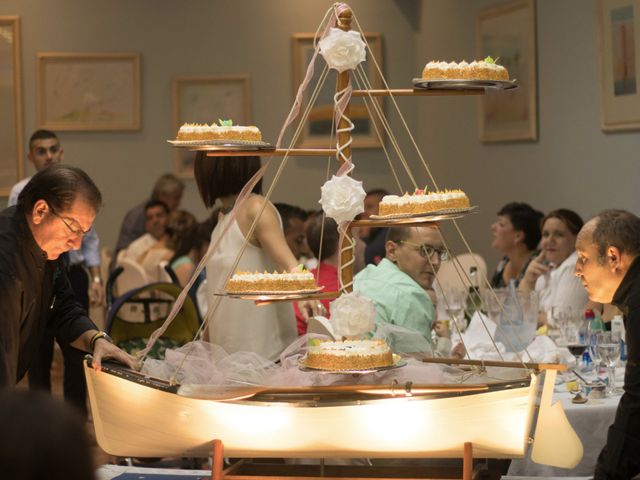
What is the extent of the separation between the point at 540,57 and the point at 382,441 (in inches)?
209

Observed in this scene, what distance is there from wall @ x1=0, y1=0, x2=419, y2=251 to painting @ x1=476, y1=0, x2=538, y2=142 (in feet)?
4.98

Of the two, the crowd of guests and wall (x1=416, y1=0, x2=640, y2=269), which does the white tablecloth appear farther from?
wall (x1=416, y1=0, x2=640, y2=269)

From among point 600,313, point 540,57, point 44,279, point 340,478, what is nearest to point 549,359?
point 600,313

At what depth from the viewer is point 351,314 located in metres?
2.26

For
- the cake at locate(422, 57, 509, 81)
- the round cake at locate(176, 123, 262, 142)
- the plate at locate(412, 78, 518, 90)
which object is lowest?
the round cake at locate(176, 123, 262, 142)

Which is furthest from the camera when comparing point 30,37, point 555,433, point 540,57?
point 30,37

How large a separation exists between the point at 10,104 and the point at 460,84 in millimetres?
7201

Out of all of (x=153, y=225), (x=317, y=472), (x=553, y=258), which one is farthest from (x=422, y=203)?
(x=153, y=225)

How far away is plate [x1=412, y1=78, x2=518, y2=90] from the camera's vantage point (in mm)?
2373

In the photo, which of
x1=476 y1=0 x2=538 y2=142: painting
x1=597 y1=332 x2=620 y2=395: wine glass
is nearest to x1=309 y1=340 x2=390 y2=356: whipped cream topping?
x1=597 y1=332 x2=620 y2=395: wine glass

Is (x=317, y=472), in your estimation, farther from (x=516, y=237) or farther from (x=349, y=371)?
(x=516, y=237)

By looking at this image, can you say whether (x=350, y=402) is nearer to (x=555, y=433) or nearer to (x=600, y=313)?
(x=555, y=433)

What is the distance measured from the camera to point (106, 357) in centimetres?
235

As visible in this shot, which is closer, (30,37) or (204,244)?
(204,244)
